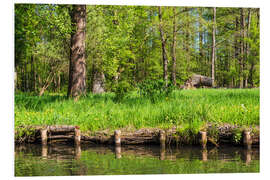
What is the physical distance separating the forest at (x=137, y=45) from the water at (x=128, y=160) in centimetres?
202

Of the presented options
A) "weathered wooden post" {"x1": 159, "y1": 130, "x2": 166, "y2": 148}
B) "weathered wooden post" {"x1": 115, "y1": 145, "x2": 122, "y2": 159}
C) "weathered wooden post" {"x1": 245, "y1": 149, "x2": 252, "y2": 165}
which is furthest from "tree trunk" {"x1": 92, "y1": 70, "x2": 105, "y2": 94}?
"weathered wooden post" {"x1": 245, "y1": 149, "x2": 252, "y2": 165}

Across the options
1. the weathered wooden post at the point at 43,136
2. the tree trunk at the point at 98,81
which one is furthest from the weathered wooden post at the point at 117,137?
the tree trunk at the point at 98,81

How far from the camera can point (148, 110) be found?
6949mm

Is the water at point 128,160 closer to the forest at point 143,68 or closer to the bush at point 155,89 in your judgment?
the forest at point 143,68

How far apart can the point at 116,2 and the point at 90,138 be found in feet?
10.4

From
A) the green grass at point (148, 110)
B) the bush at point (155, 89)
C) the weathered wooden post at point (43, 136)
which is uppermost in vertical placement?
the bush at point (155, 89)

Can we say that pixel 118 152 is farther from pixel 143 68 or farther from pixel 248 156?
pixel 143 68

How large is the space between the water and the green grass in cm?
68

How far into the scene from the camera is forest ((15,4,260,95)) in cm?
711

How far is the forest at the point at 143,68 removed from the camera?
22.0ft

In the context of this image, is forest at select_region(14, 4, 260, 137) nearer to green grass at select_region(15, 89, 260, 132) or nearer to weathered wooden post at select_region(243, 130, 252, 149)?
green grass at select_region(15, 89, 260, 132)

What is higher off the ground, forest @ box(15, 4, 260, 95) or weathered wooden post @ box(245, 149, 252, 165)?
forest @ box(15, 4, 260, 95)

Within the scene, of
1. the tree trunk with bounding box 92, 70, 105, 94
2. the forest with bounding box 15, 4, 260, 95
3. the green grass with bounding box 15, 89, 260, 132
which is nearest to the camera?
the green grass with bounding box 15, 89, 260, 132
